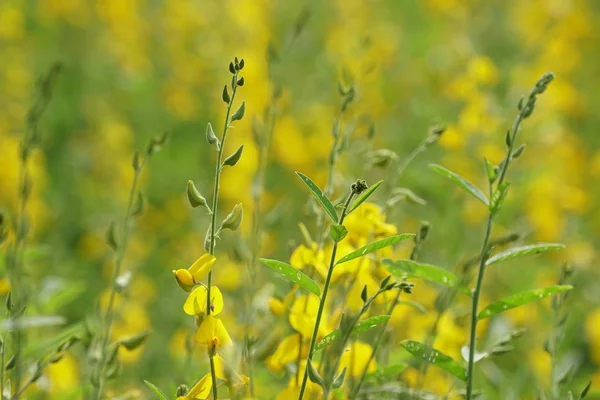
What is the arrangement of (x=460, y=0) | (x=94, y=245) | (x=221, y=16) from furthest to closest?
(x=221, y=16) → (x=460, y=0) → (x=94, y=245)

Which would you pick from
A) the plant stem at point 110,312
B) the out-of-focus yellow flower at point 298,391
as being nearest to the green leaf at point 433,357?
the out-of-focus yellow flower at point 298,391

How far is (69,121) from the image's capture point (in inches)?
188

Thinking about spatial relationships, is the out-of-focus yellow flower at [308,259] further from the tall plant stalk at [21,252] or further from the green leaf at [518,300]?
the tall plant stalk at [21,252]

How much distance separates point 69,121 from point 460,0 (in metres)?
2.31

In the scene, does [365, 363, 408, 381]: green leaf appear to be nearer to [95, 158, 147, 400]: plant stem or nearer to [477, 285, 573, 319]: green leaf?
[477, 285, 573, 319]: green leaf

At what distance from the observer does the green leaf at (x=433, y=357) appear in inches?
40.4

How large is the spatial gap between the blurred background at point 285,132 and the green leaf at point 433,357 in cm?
41

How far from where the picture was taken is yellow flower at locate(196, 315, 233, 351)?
0.91 m

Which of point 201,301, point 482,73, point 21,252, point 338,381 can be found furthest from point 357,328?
point 482,73

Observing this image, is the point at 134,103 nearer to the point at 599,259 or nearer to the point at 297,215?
the point at 297,215

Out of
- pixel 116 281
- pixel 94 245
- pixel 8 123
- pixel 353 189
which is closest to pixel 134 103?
pixel 8 123

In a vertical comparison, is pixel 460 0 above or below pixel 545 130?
above

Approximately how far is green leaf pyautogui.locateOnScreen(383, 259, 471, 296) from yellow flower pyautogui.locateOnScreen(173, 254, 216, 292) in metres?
0.21

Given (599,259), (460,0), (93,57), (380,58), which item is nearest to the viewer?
(599,259)
